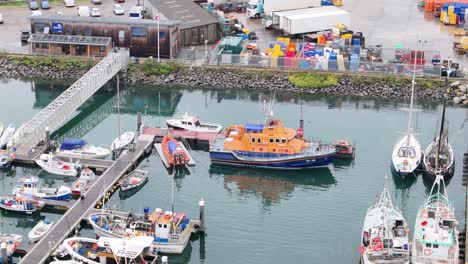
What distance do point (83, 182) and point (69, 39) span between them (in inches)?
1200

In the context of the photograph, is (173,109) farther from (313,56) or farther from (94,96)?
(313,56)

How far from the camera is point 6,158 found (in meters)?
→ 68.8

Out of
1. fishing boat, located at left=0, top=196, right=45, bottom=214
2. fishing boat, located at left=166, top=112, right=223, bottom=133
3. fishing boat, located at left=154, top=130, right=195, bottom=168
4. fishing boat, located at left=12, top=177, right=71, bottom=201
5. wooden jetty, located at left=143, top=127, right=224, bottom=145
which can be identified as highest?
fishing boat, located at left=166, top=112, right=223, bottom=133

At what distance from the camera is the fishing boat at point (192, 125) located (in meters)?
75.1

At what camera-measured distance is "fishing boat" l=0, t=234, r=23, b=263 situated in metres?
55.2

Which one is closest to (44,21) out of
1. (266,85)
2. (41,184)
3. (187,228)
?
(266,85)

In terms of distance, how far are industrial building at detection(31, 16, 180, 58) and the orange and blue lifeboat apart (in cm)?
2305

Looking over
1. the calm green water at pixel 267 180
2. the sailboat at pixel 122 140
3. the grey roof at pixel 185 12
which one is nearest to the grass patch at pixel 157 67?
the calm green water at pixel 267 180

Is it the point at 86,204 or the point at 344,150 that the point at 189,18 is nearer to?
the point at 344,150

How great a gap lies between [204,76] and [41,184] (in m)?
25.7

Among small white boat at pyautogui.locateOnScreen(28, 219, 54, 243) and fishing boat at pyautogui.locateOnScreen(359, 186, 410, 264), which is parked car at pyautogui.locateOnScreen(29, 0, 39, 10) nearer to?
small white boat at pyautogui.locateOnScreen(28, 219, 54, 243)

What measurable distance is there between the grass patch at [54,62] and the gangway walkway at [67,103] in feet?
10.8

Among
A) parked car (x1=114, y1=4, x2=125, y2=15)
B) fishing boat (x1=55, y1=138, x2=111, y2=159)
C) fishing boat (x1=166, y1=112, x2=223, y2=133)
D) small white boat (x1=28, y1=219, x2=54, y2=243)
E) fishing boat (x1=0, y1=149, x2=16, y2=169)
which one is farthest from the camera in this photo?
parked car (x1=114, y1=4, x2=125, y2=15)

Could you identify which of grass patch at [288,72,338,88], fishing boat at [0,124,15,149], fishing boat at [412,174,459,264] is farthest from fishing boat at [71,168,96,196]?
grass patch at [288,72,338,88]
